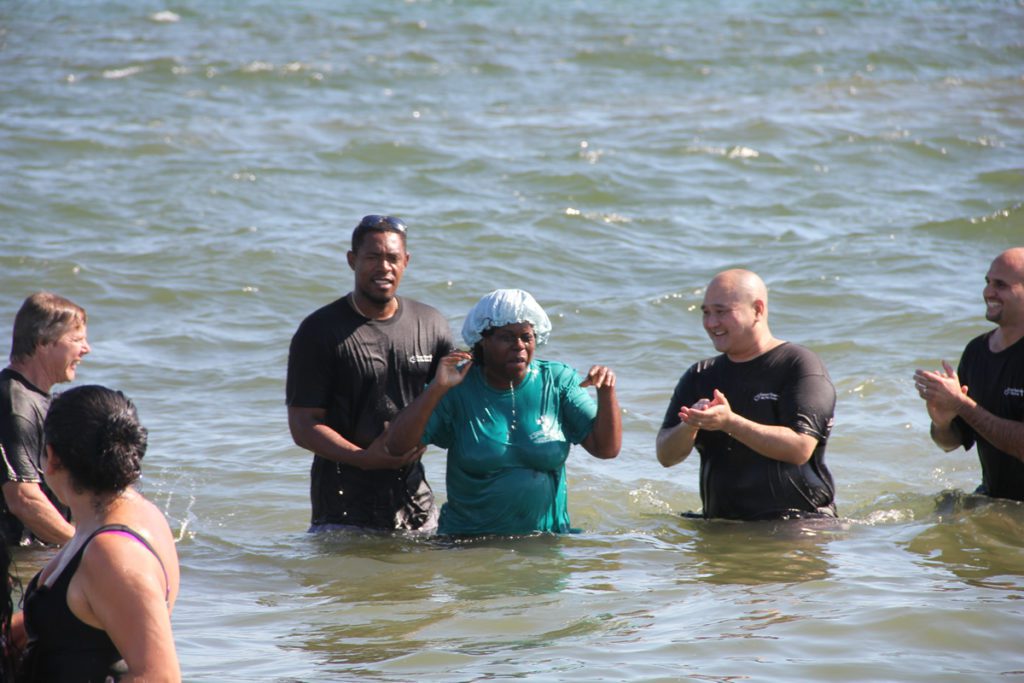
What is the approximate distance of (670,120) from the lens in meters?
21.2

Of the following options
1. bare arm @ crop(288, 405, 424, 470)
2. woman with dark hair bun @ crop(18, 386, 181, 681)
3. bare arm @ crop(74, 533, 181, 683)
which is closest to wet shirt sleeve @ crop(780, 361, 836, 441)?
bare arm @ crop(288, 405, 424, 470)

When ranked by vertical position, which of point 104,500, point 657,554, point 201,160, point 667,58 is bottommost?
point 657,554

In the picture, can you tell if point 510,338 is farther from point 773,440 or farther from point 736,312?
point 773,440

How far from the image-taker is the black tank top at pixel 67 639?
3596 mm

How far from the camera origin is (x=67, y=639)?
11.9ft

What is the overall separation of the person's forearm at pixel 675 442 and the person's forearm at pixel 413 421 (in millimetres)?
1200

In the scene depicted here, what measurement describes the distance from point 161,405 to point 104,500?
23.9ft

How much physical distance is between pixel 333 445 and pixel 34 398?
1.44 meters

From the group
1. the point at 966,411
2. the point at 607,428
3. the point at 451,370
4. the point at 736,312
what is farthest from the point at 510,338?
the point at 966,411

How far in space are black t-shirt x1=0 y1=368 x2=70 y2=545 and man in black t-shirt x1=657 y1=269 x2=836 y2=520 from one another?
297 cm


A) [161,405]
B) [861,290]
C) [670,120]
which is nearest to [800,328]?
[861,290]

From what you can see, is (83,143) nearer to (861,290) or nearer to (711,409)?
(861,290)

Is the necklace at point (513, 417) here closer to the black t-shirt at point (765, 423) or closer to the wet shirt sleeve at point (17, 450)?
the black t-shirt at point (765, 423)

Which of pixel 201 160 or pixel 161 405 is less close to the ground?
pixel 201 160
